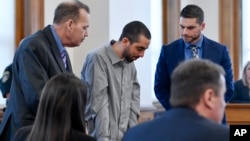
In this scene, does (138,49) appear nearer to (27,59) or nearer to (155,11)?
(27,59)

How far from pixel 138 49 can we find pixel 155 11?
2.42 metres

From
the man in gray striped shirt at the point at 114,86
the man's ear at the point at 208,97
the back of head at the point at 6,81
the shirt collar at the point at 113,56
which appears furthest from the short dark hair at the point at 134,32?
the man's ear at the point at 208,97

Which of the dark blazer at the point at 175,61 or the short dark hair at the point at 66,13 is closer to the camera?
the short dark hair at the point at 66,13

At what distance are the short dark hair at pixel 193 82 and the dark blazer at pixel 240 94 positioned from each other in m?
3.47

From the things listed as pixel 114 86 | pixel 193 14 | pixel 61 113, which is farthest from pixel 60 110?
pixel 193 14

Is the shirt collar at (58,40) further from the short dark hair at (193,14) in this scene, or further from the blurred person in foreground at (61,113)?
the short dark hair at (193,14)

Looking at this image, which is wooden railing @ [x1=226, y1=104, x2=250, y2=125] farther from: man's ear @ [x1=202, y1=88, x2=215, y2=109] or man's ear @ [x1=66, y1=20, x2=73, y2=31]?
man's ear @ [x1=202, y1=88, x2=215, y2=109]

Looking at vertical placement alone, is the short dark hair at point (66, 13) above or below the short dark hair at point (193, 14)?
above

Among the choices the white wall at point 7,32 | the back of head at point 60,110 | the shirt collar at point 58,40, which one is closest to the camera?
the back of head at point 60,110

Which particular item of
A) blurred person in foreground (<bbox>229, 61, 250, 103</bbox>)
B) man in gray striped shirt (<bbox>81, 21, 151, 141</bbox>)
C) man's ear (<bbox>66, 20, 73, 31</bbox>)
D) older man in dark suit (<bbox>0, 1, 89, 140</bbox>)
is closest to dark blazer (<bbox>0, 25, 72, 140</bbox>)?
older man in dark suit (<bbox>0, 1, 89, 140</bbox>)

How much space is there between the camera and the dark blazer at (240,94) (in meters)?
5.79

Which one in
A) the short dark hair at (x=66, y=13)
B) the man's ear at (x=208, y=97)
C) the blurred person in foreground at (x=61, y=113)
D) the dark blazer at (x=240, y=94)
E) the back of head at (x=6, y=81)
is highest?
the short dark hair at (x=66, y=13)

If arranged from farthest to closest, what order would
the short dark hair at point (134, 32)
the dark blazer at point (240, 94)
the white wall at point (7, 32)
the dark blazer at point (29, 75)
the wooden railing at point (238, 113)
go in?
the dark blazer at point (240, 94), the white wall at point (7, 32), the wooden railing at point (238, 113), the short dark hair at point (134, 32), the dark blazer at point (29, 75)

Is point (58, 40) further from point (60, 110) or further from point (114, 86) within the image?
point (60, 110)
